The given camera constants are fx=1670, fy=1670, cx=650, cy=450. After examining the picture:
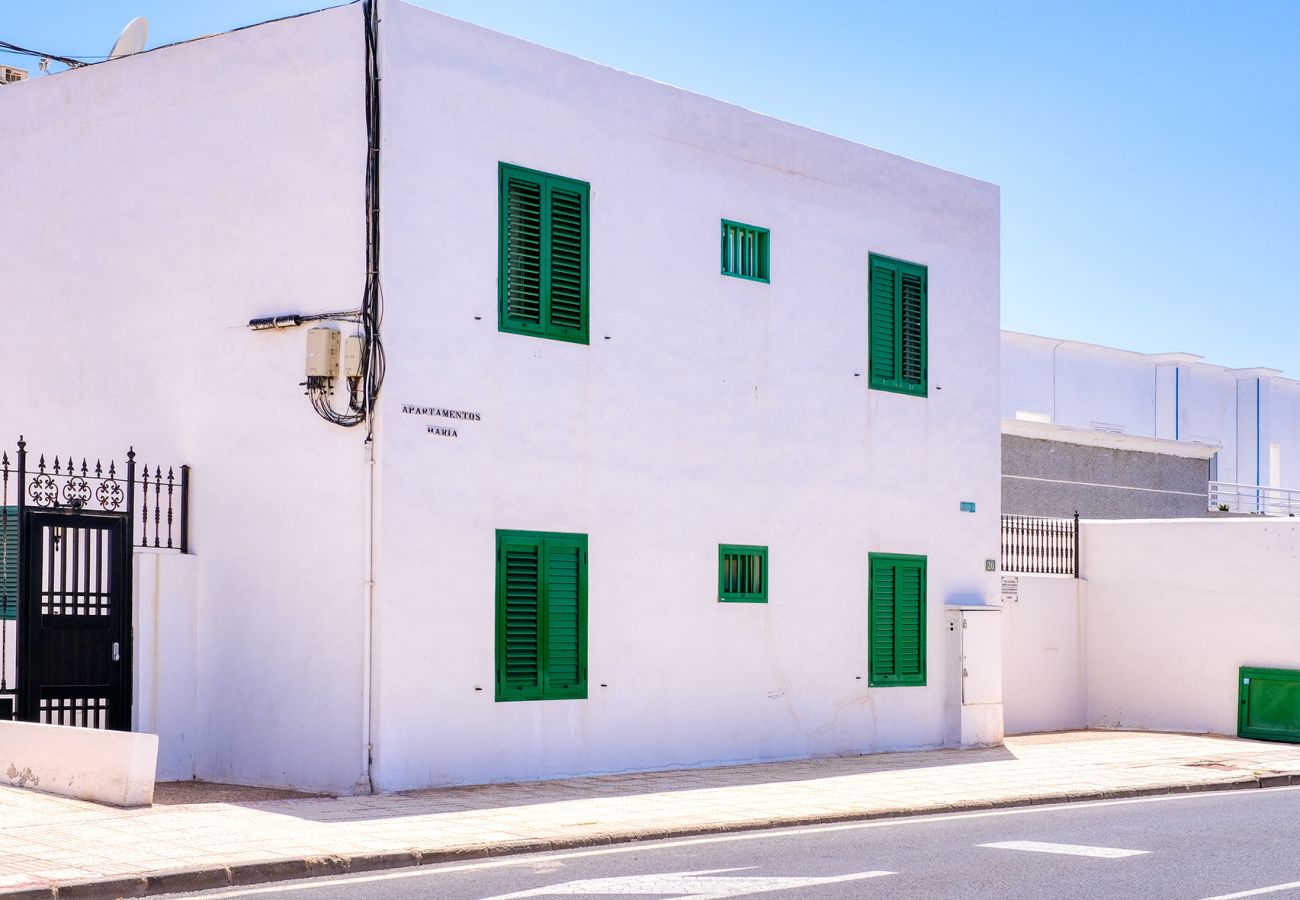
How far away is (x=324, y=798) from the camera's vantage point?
14.3 meters

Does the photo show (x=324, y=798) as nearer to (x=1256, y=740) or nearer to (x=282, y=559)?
(x=282, y=559)

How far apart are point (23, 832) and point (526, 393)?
6384 mm

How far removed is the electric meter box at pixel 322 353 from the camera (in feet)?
48.3

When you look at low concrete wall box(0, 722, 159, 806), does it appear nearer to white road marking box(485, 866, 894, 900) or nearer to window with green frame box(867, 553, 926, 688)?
white road marking box(485, 866, 894, 900)

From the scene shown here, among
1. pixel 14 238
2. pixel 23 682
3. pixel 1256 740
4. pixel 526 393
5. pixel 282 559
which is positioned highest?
pixel 14 238

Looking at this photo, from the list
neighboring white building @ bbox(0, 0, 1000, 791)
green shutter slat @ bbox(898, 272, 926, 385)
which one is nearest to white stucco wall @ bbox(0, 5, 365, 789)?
neighboring white building @ bbox(0, 0, 1000, 791)

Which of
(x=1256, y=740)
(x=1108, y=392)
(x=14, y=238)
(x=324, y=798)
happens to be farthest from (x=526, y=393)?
(x=1108, y=392)

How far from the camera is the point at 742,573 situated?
18141mm

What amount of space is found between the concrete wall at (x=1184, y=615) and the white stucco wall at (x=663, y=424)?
4.11 m

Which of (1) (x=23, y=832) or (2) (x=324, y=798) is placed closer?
(1) (x=23, y=832)

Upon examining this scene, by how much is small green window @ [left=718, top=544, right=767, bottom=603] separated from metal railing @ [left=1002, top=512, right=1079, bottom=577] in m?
6.57

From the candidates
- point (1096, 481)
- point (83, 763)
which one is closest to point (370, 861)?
point (83, 763)

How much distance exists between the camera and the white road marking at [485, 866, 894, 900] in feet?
31.9

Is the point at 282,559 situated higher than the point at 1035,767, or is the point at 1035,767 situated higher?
the point at 282,559
